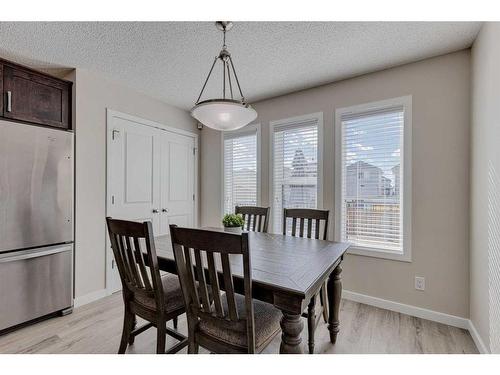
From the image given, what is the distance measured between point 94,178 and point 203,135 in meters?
1.85

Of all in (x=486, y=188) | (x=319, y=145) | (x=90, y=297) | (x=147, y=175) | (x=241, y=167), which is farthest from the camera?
(x=241, y=167)

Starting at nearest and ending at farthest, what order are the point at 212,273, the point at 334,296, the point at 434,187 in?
the point at 212,273
the point at 334,296
the point at 434,187

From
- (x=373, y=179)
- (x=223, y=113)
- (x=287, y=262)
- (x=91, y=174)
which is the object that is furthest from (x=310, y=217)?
(x=91, y=174)

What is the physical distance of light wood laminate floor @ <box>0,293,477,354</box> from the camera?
1942mm

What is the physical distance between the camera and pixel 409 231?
2447mm

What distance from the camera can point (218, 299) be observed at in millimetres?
1288

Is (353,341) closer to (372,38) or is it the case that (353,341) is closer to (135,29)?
(372,38)

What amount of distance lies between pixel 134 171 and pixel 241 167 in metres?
1.43

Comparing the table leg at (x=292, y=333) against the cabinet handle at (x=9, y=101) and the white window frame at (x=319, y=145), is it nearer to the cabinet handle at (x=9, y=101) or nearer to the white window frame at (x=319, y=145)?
the white window frame at (x=319, y=145)

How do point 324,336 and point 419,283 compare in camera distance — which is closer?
point 324,336

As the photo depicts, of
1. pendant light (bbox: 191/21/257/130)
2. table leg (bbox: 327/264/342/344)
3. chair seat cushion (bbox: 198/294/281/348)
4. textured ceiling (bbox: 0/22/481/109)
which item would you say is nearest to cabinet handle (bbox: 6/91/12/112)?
textured ceiling (bbox: 0/22/481/109)

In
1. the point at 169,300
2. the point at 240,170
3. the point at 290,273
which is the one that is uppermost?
the point at 240,170

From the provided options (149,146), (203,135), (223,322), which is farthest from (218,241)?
(203,135)

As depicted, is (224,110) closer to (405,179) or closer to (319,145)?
(319,145)
